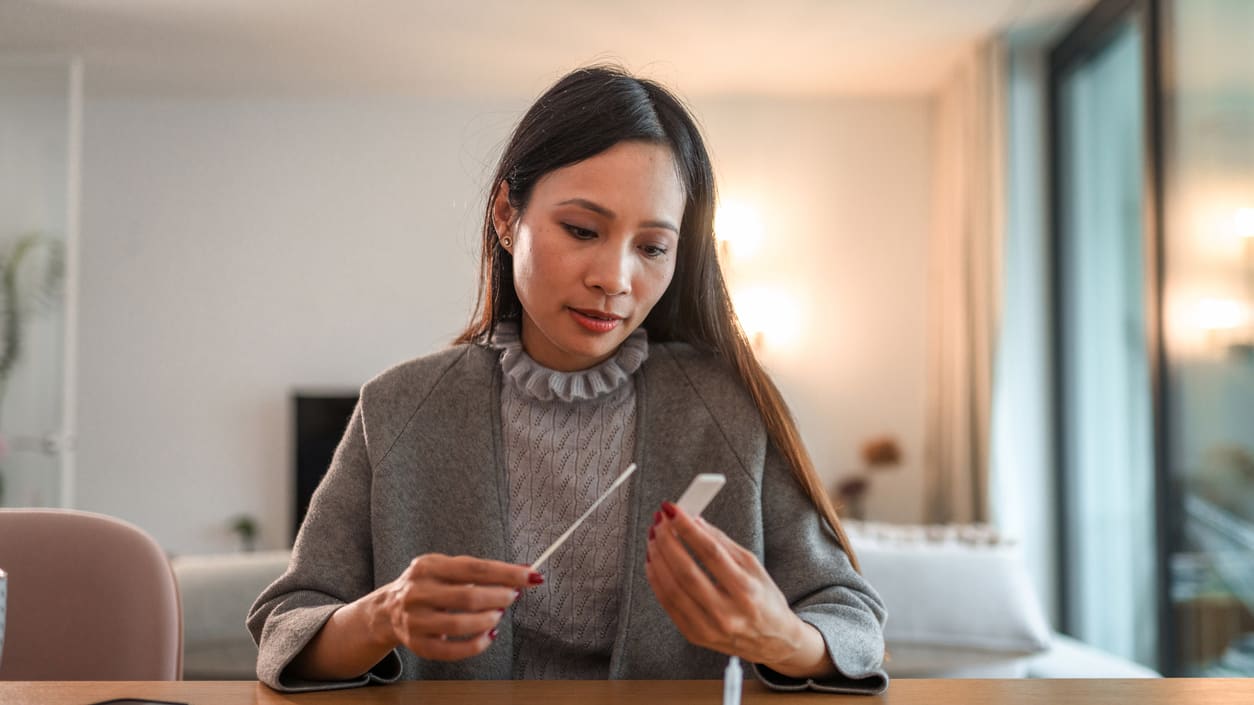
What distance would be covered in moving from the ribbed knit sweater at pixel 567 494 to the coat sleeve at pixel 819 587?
145mm

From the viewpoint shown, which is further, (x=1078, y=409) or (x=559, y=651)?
(x=1078, y=409)

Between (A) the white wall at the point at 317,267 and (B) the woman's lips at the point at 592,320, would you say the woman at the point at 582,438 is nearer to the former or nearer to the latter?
(B) the woman's lips at the point at 592,320

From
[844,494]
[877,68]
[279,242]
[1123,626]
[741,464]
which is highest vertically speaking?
[877,68]

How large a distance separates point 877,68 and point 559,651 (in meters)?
4.25

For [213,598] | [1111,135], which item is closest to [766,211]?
[1111,135]

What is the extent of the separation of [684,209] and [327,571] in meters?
0.46

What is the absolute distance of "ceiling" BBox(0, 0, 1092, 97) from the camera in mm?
4137

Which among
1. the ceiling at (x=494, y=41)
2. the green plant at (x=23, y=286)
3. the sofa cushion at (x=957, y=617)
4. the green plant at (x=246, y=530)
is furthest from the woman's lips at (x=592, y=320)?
the green plant at (x=246, y=530)

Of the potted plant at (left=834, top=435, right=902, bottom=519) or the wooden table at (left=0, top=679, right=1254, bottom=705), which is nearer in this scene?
the wooden table at (left=0, top=679, right=1254, bottom=705)

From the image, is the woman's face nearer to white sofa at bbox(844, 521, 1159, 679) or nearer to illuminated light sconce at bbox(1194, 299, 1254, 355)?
white sofa at bbox(844, 521, 1159, 679)

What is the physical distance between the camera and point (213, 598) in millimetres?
2121

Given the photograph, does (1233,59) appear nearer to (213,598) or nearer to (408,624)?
(213,598)

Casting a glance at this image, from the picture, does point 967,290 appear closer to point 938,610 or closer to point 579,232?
point 938,610

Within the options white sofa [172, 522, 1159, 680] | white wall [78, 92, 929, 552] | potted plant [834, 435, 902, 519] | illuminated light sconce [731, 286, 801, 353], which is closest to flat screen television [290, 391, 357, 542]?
white wall [78, 92, 929, 552]
